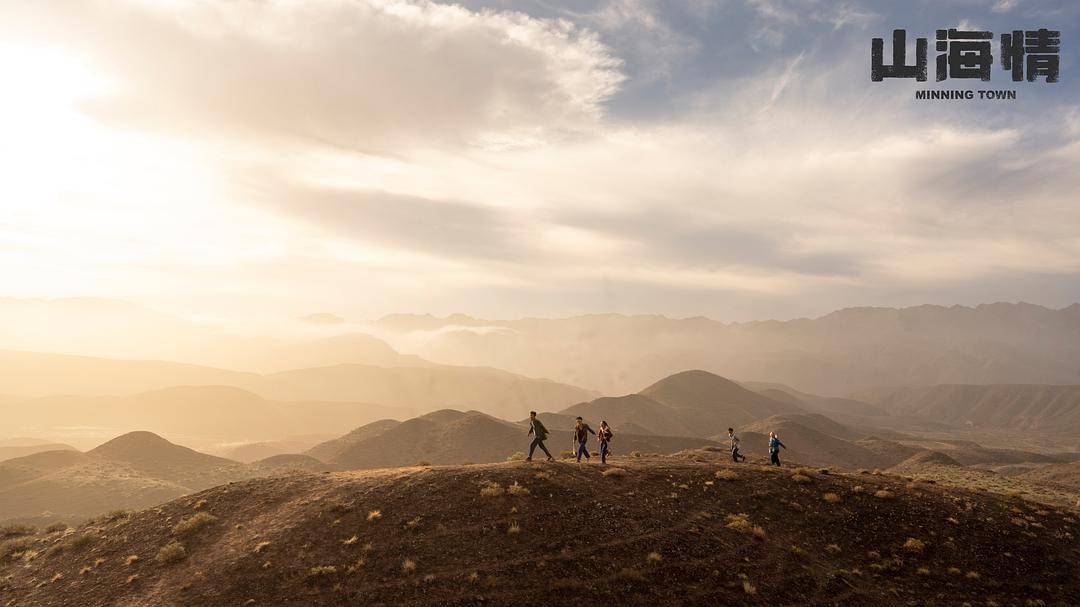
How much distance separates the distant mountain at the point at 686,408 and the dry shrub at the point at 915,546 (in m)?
95.2

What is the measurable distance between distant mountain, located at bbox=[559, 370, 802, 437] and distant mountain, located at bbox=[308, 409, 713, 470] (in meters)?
19.1

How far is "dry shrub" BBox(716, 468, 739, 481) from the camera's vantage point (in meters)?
24.3

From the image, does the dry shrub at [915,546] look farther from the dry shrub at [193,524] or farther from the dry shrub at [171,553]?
the dry shrub at [193,524]

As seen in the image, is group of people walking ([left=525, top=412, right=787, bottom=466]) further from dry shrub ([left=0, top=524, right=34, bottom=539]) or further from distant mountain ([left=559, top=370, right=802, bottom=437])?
distant mountain ([left=559, top=370, right=802, bottom=437])

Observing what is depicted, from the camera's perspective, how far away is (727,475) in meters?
24.5

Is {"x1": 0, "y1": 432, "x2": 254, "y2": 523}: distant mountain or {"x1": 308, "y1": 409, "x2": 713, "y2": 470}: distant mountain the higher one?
{"x1": 308, "y1": 409, "x2": 713, "y2": 470}: distant mountain

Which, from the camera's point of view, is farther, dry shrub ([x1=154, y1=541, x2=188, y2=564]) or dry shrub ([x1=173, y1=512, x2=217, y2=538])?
dry shrub ([x1=173, y1=512, x2=217, y2=538])

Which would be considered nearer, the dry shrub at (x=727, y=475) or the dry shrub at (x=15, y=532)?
the dry shrub at (x=727, y=475)

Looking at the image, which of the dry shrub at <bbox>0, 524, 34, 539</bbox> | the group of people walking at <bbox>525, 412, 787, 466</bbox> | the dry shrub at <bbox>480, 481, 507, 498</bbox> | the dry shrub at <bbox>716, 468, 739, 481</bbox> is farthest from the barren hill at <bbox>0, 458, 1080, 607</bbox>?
the dry shrub at <bbox>0, 524, 34, 539</bbox>

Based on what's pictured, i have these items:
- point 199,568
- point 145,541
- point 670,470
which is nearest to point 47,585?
point 145,541

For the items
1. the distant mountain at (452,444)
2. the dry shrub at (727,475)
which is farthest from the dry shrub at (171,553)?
the distant mountain at (452,444)

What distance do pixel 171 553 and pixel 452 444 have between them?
77.5 metres

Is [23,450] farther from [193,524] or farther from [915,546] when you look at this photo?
[915,546]

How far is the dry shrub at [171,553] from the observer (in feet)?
62.8
